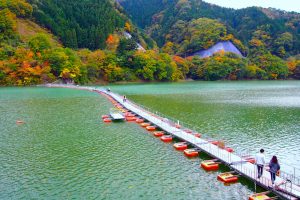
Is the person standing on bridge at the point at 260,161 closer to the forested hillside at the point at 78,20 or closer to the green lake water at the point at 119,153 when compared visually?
the green lake water at the point at 119,153

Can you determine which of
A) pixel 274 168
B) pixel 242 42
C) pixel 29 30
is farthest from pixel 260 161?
pixel 242 42

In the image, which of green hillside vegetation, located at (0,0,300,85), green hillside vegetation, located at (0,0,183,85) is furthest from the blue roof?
green hillside vegetation, located at (0,0,183,85)

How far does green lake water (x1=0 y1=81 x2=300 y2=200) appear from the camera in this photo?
61.5 feet

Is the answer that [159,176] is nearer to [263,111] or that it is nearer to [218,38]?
[263,111]

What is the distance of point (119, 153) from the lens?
85.4ft

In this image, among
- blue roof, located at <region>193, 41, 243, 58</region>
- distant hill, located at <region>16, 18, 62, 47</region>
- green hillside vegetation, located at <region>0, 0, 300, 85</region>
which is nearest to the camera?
green hillside vegetation, located at <region>0, 0, 300, 85</region>

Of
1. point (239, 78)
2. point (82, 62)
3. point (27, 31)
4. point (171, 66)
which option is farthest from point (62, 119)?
point (239, 78)

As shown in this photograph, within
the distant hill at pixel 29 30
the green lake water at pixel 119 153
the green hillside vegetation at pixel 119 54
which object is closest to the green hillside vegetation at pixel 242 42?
the green hillside vegetation at pixel 119 54

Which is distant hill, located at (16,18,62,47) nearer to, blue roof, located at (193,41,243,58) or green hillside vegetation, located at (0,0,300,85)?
green hillside vegetation, located at (0,0,300,85)

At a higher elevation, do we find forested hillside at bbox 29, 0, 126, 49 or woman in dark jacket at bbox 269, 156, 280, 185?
forested hillside at bbox 29, 0, 126, 49

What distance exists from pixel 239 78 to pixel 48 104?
101 meters

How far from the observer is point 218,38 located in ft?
516

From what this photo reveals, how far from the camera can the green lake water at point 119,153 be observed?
1873 centimetres

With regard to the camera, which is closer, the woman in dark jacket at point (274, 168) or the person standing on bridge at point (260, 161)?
the woman in dark jacket at point (274, 168)
